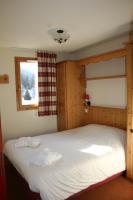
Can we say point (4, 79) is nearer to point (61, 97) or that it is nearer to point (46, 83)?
point (46, 83)

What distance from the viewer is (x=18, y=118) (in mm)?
3834

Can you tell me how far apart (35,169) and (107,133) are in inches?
61.1

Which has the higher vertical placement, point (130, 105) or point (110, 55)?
point (110, 55)

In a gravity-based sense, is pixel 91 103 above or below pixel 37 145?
above

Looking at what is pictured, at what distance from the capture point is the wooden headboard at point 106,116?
3.25m

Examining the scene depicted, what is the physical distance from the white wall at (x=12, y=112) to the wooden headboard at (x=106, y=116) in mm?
1215

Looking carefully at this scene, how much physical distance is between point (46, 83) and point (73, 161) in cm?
225

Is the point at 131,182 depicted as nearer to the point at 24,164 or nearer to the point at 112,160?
the point at 112,160

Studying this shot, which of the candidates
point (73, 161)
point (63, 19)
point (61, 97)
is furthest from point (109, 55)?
point (73, 161)

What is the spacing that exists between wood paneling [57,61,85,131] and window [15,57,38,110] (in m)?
0.57

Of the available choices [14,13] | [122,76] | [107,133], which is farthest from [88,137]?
[14,13]

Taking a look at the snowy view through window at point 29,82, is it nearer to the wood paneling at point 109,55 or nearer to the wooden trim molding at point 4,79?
the wooden trim molding at point 4,79

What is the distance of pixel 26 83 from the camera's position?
12.9 ft

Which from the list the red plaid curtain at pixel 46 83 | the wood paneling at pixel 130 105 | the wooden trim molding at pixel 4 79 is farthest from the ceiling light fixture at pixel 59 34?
the wooden trim molding at pixel 4 79
